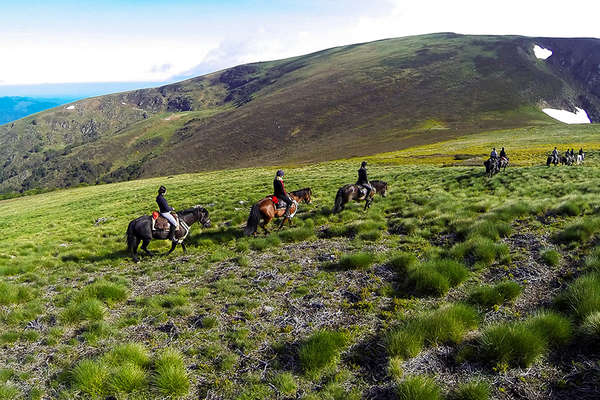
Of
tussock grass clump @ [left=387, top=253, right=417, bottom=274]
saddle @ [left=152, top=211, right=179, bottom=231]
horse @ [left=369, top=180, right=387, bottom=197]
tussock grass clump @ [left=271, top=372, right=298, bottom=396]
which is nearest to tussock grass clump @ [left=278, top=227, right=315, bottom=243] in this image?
tussock grass clump @ [left=387, top=253, right=417, bottom=274]

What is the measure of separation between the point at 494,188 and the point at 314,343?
775 inches

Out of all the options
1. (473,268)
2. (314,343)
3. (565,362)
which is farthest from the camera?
(473,268)

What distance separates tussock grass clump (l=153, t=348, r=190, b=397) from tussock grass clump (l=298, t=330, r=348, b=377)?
2161 millimetres

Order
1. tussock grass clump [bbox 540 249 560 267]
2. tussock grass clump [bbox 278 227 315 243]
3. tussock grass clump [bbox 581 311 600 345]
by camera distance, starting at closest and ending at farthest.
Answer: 1. tussock grass clump [bbox 581 311 600 345]
2. tussock grass clump [bbox 540 249 560 267]
3. tussock grass clump [bbox 278 227 315 243]

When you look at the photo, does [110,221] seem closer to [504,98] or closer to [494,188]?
[494,188]

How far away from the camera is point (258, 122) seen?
535 ft

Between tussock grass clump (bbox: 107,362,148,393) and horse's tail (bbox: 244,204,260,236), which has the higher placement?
horse's tail (bbox: 244,204,260,236)

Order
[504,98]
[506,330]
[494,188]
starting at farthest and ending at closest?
[504,98] < [494,188] < [506,330]

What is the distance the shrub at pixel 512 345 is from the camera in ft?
16.6

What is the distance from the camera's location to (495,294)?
689 centimetres

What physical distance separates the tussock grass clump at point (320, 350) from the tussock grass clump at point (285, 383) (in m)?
0.32

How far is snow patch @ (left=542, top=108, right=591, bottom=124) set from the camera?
126363 millimetres

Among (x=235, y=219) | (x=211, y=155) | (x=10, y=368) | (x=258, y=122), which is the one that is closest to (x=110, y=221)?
(x=235, y=219)

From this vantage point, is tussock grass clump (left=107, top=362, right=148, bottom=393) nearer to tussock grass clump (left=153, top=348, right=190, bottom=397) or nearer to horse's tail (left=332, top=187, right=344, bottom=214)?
tussock grass clump (left=153, top=348, right=190, bottom=397)
